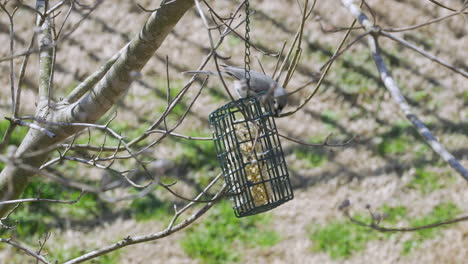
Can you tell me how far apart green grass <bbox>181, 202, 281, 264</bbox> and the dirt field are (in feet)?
0.19

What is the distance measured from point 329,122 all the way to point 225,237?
154 centimetres

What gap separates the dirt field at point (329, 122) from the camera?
4.63 meters

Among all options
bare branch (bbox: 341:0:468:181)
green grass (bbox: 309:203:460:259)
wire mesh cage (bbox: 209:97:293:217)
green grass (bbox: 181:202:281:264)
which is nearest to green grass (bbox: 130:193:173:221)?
green grass (bbox: 181:202:281:264)

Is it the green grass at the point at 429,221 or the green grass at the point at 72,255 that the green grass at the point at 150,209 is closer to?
the green grass at the point at 72,255

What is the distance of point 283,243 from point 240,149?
2.21 m

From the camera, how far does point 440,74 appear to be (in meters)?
5.74

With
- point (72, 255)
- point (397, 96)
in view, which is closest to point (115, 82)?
point (397, 96)

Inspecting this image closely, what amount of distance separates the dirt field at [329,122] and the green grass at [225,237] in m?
0.06

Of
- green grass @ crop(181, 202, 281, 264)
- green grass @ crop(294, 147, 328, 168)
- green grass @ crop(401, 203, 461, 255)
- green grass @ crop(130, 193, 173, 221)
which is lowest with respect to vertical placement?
green grass @ crop(401, 203, 461, 255)

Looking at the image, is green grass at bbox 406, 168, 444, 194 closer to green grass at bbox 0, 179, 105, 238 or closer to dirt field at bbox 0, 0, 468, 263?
dirt field at bbox 0, 0, 468, 263

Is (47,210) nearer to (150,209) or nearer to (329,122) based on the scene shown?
(150,209)

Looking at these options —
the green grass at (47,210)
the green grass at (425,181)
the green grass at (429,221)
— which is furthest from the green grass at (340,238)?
the green grass at (47,210)

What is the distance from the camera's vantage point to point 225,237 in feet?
15.4

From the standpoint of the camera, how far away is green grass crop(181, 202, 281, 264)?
4.58 metres
